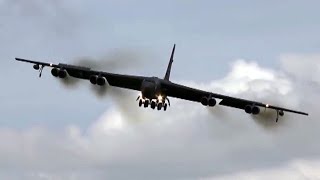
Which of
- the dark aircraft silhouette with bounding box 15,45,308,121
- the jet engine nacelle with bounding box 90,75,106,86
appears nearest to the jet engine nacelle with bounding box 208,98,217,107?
the dark aircraft silhouette with bounding box 15,45,308,121

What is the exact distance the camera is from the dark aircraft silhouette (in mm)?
107944

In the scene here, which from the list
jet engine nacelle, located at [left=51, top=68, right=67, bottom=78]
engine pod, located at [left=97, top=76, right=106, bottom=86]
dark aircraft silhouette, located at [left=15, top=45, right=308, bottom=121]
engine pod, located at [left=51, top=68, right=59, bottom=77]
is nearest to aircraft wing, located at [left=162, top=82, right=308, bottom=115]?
dark aircraft silhouette, located at [left=15, top=45, right=308, bottom=121]

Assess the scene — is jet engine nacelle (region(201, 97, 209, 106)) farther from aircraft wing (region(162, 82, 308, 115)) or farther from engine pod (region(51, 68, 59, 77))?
engine pod (region(51, 68, 59, 77))

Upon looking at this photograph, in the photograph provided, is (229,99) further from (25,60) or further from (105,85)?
(25,60)

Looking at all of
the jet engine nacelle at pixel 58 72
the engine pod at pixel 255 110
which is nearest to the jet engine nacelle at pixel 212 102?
the engine pod at pixel 255 110

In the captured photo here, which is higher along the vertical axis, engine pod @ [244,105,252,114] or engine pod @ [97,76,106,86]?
engine pod @ [244,105,252,114]

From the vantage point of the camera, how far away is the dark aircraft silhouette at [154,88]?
4250 inches

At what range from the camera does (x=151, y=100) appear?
108312mm

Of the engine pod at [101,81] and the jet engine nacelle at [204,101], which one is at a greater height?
the jet engine nacelle at [204,101]

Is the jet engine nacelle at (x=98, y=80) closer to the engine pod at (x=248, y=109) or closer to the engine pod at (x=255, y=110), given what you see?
the engine pod at (x=248, y=109)

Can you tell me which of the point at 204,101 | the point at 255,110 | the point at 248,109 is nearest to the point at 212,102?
the point at 204,101

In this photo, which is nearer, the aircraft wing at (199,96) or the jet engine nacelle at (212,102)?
the jet engine nacelle at (212,102)

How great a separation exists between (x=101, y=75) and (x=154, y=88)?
703 centimetres

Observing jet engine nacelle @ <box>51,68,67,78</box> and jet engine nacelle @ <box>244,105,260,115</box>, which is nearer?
jet engine nacelle @ <box>51,68,67,78</box>
